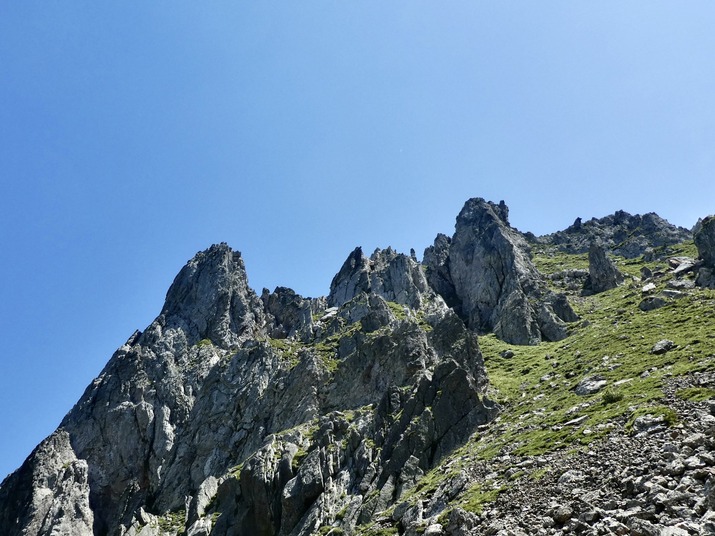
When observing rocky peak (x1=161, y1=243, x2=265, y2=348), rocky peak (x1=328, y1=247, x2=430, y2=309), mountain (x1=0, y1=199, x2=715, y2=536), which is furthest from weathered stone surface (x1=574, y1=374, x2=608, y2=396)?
rocky peak (x1=161, y1=243, x2=265, y2=348)

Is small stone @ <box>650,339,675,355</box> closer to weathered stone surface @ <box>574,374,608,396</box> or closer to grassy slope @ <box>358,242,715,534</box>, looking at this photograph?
grassy slope @ <box>358,242,715,534</box>

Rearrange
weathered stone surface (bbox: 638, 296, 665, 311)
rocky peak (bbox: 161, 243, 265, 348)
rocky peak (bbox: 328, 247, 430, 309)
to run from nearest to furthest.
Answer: weathered stone surface (bbox: 638, 296, 665, 311) < rocky peak (bbox: 328, 247, 430, 309) < rocky peak (bbox: 161, 243, 265, 348)

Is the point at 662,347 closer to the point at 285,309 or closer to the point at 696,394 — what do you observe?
the point at 696,394

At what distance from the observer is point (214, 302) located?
169250mm

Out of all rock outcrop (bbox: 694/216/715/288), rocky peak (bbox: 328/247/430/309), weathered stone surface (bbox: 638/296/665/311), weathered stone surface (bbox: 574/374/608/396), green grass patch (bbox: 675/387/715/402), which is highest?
rocky peak (bbox: 328/247/430/309)

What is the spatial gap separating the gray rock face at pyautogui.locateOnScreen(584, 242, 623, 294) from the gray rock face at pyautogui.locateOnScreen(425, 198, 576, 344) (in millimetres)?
12522

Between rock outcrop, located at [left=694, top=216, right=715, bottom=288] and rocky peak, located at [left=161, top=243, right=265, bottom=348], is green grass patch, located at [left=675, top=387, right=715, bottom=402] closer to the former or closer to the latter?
rock outcrop, located at [left=694, top=216, right=715, bottom=288]

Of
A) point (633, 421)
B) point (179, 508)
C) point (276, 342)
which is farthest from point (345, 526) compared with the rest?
point (276, 342)

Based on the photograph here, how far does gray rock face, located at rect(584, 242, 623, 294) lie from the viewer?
136 meters

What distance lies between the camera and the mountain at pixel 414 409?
32.0 m

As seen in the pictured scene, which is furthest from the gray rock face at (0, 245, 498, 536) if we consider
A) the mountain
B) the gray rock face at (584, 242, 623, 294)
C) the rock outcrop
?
the rock outcrop

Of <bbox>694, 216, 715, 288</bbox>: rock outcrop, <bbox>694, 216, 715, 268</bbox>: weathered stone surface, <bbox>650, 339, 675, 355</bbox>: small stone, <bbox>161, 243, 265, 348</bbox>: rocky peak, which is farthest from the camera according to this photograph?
<bbox>161, 243, 265, 348</bbox>: rocky peak

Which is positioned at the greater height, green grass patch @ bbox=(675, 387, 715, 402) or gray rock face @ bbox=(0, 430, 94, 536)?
gray rock face @ bbox=(0, 430, 94, 536)

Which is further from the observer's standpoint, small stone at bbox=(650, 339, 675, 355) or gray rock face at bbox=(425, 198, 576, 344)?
gray rock face at bbox=(425, 198, 576, 344)
